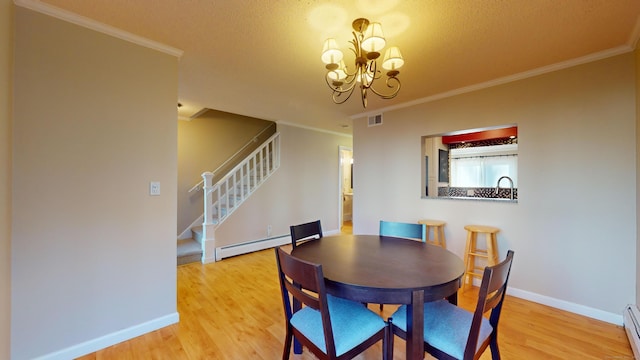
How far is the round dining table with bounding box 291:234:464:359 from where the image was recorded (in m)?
1.17

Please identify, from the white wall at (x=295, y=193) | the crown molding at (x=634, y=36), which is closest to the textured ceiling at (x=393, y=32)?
the crown molding at (x=634, y=36)

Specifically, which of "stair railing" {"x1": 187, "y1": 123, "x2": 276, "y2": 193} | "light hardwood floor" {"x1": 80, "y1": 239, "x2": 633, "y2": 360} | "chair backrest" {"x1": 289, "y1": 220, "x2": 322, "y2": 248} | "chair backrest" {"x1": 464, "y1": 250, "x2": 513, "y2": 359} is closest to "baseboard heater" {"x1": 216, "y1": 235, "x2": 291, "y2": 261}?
"light hardwood floor" {"x1": 80, "y1": 239, "x2": 633, "y2": 360}

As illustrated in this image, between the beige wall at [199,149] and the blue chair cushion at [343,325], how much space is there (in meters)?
3.85

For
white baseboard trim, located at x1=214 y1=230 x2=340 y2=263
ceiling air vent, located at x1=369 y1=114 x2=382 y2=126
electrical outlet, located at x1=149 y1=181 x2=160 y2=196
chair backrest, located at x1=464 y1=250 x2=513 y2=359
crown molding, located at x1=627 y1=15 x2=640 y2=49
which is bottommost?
white baseboard trim, located at x1=214 y1=230 x2=340 y2=263

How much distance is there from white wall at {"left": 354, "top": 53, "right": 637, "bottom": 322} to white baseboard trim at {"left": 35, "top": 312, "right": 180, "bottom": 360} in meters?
3.05

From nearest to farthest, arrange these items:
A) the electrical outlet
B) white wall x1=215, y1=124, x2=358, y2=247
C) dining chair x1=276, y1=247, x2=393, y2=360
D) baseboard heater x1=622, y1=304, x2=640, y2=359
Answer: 1. dining chair x1=276, y1=247, x2=393, y2=360
2. baseboard heater x1=622, y1=304, x2=640, y2=359
3. the electrical outlet
4. white wall x1=215, y1=124, x2=358, y2=247

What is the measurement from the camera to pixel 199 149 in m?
4.76

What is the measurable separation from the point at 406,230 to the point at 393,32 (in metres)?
1.57

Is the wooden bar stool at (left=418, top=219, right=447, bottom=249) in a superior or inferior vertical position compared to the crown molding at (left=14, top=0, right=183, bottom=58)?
inferior

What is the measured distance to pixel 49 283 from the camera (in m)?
1.66

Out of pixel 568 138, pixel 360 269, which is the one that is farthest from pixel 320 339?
pixel 568 138

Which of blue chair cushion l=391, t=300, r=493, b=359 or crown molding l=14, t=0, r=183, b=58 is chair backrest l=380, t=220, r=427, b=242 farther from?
crown molding l=14, t=0, r=183, b=58

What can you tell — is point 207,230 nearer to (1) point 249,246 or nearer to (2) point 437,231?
(1) point 249,246

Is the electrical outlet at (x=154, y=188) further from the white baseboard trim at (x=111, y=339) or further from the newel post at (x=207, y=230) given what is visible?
the newel post at (x=207, y=230)
